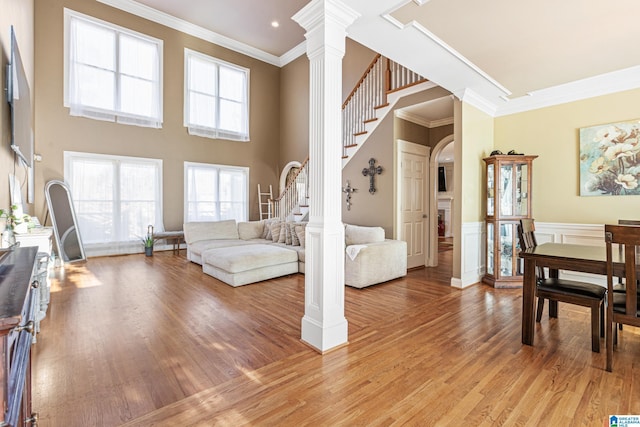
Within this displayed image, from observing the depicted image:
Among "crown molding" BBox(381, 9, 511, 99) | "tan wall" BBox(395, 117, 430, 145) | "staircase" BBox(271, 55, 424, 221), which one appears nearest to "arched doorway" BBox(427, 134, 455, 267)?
"tan wall" BBox(395, 117, 430, 145)

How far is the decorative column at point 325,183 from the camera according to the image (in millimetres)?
2436

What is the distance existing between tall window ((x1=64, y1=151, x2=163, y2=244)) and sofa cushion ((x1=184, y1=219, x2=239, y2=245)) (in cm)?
186

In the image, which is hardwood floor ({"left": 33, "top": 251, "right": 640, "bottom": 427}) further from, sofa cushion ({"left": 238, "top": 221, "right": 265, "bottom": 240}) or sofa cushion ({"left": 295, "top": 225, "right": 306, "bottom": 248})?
sofa cushion ({"left": 238, "top": 221, "right": 265, "bottom": 240})

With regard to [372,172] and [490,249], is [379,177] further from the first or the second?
[490,249]

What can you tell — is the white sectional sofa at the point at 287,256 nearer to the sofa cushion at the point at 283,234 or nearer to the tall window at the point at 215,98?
the sofa cushion at the point at 283,234

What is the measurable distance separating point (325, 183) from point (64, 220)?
6301 millimetres

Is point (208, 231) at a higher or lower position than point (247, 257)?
higher

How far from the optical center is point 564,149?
4.37m

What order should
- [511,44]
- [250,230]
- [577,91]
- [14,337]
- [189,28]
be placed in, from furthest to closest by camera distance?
1. [189,28]
2. [250,230]
3. [577,91]
4. [511,44]
5. [14,337]

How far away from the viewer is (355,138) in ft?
19.5

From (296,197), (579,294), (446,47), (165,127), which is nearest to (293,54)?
(165,127)

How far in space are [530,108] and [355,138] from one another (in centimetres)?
284

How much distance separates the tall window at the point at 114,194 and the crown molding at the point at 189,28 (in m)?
3.33

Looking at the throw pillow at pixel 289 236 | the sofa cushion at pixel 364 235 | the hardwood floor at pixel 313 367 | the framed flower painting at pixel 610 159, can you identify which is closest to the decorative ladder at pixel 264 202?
the throw pillow at pixel 289 236
